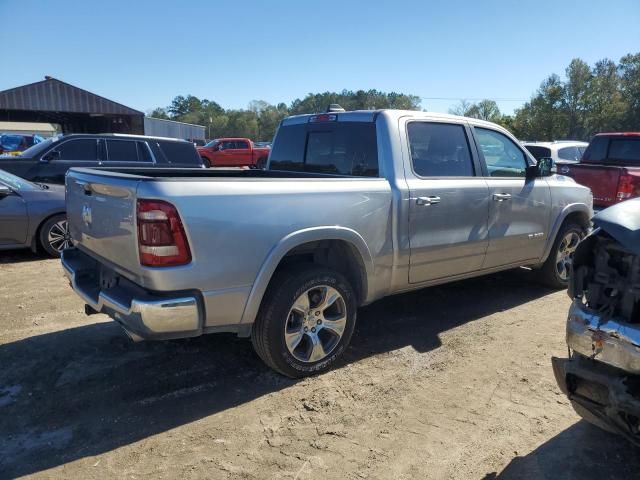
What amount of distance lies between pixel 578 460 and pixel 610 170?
5.82 metres

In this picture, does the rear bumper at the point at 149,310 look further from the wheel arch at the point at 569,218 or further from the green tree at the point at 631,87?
the green tree at the point at 631,87

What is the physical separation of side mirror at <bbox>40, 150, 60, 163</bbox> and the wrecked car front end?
874 cm

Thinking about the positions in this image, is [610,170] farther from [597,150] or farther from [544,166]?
[544,166]

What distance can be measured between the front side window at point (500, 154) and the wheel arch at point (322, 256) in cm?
185

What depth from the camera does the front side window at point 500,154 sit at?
15.5 ft

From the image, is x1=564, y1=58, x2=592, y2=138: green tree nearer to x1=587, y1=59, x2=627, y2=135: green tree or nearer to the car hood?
x1=587, y1=59, x2=627, y2=135: green tree

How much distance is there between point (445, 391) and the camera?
11.0 ft

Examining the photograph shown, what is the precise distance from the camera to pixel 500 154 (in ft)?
16.0

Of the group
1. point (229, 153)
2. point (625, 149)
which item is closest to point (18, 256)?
point (625, 149)

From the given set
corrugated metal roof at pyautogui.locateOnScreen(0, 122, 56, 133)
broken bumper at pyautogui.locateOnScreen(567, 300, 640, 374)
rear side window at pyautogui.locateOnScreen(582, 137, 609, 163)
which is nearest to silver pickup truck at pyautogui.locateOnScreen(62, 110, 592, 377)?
broken bumper at pyautogui.locateOnScreen(567, 300, 640, 374)

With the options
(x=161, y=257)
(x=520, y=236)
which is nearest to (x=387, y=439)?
(x=161, y=257)

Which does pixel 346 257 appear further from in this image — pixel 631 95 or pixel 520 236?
pixel 631 95

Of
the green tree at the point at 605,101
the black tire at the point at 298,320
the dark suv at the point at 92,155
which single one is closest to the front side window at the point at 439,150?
the black tire at the point at 298,320

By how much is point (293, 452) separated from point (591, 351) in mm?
1654
